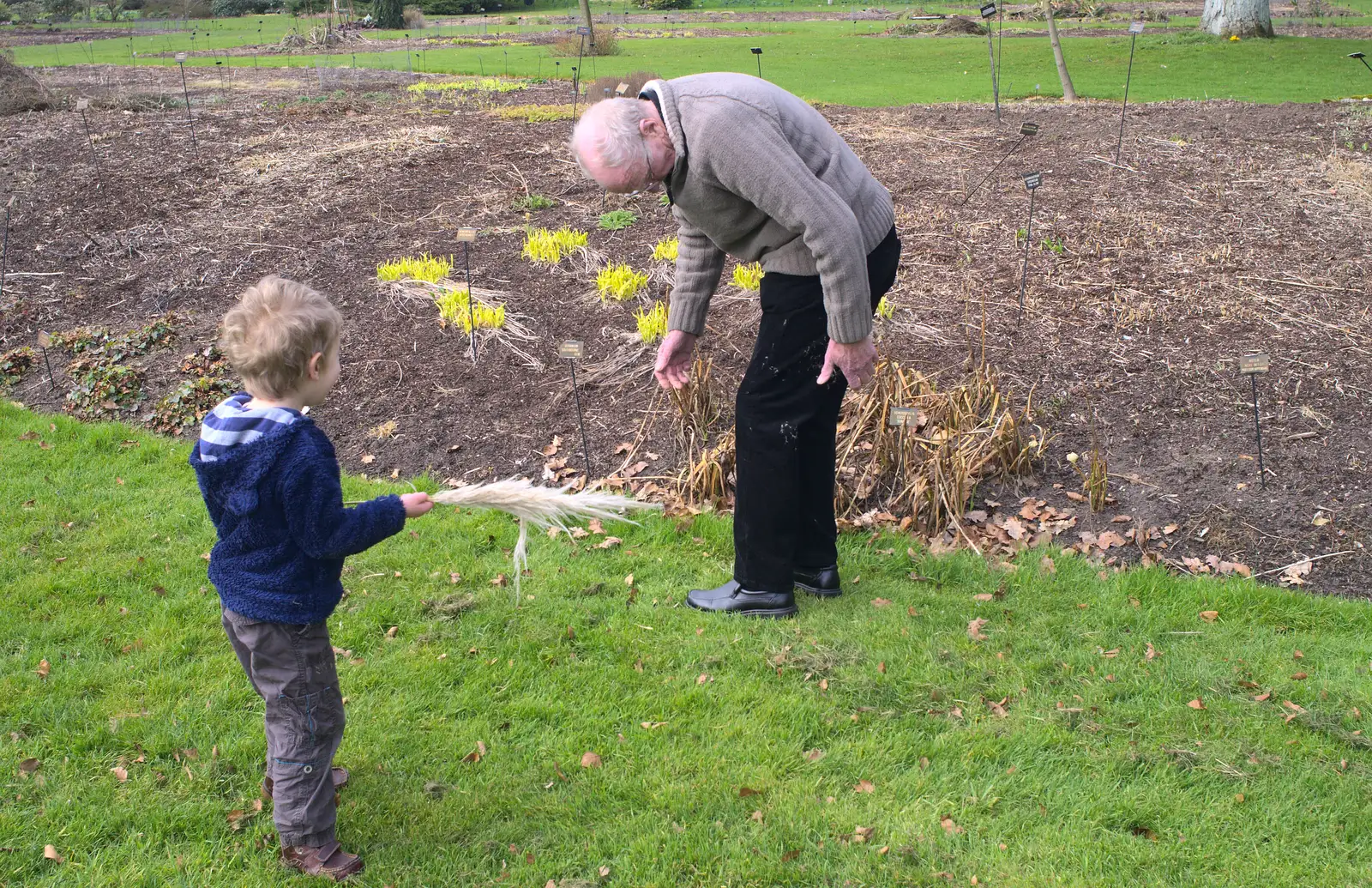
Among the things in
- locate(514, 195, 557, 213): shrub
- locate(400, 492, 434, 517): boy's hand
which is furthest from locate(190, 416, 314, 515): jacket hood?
locate(514, 195, 557, 213): shrub

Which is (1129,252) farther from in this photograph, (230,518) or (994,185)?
(230,518)

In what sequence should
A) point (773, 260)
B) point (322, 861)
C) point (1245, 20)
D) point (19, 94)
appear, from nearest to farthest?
point (322, 861) < point (773, 260) < point (19, 94) < point (1245, 20)

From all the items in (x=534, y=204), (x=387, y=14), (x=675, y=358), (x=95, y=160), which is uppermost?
(x=387, y=14)

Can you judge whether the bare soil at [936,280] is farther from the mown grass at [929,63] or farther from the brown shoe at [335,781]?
the mown grass at [929,63]

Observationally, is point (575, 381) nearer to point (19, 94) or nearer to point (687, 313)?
point (687, 313)

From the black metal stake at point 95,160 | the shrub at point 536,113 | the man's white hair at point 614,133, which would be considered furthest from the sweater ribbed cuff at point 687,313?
the shrub at point 536,113

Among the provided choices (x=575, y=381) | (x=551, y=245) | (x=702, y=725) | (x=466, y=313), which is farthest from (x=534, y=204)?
(x=702, y=725)

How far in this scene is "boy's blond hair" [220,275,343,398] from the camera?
8.04 feet

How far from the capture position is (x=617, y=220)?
780 cm

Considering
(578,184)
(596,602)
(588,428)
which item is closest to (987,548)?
(596,602)

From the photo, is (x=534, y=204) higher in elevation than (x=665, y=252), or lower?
higher

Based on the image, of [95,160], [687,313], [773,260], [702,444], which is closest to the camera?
[773,260]

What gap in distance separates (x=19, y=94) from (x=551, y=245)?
1003 cm

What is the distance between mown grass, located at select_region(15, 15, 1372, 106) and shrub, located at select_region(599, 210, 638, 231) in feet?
20.8
